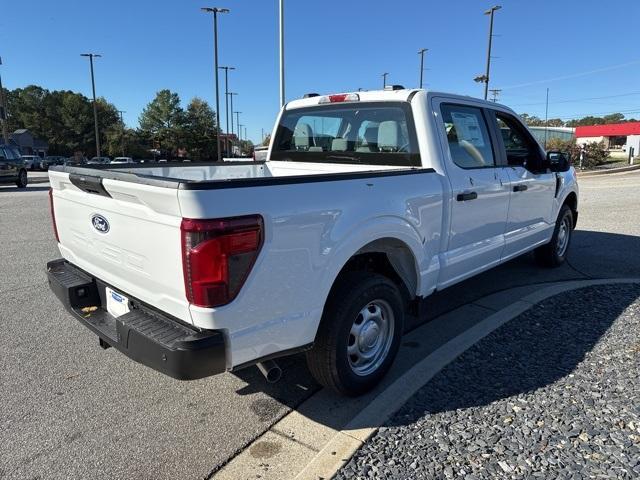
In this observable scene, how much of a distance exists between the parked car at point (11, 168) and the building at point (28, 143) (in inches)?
2289

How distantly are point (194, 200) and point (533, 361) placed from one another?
2732 millimetres

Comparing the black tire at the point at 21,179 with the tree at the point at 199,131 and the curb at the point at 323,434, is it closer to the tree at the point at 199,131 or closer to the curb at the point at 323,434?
the curb at the point at 323,434

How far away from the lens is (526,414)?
2871 millimetres

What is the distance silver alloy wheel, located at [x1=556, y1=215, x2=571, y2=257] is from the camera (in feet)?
20.2

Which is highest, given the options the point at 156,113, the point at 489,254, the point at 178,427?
the point at 156,113

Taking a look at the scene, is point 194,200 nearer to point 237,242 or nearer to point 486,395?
point 237,242

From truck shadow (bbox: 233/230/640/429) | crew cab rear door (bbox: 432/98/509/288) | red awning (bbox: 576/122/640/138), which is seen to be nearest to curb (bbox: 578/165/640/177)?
truck shadow (bbox: 233/230/640/429)

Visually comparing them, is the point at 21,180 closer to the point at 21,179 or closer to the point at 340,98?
the point at 21,179

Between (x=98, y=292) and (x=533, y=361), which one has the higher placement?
(x=98, y=292)

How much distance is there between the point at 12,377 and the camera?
3379mm

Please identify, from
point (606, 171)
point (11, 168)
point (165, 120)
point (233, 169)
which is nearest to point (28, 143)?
point (165, 120)

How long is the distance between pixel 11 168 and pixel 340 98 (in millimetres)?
20473

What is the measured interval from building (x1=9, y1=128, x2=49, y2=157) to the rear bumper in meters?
79.9

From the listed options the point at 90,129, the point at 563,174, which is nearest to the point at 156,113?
the point at 90,129
